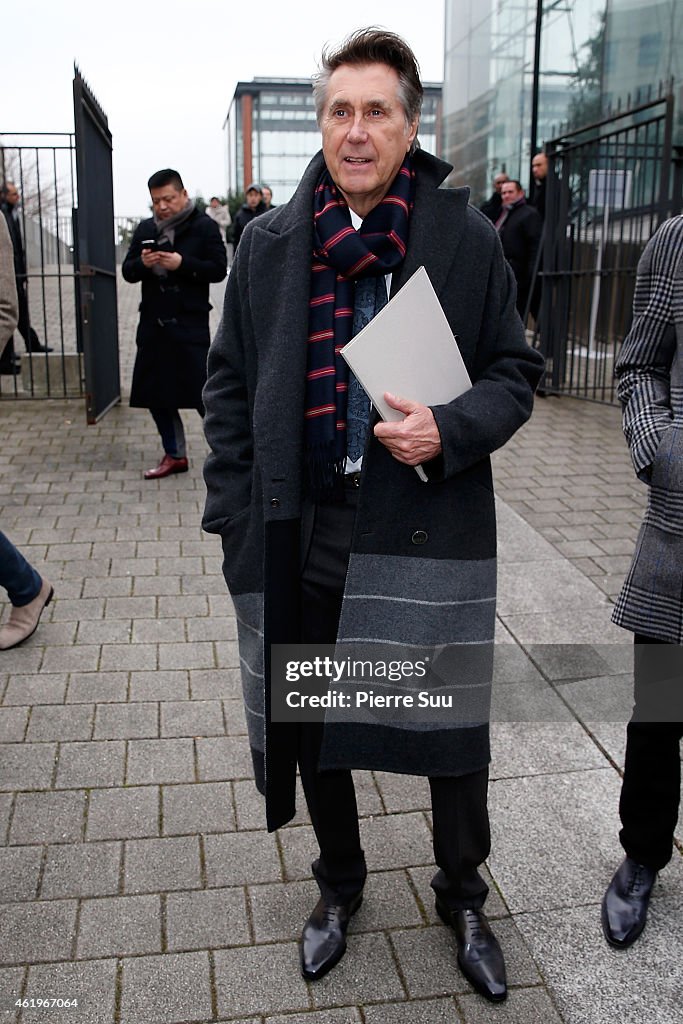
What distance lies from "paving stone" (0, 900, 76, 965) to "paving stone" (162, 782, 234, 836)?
0.43 meters

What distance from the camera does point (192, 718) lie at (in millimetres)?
3721

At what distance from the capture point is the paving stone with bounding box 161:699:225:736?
3623 millimetres

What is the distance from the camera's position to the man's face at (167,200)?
21.6 ft

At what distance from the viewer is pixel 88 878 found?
2.81 metres

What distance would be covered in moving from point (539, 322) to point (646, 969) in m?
8.63

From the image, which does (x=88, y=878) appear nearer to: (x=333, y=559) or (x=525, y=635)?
(x=333, y=559)

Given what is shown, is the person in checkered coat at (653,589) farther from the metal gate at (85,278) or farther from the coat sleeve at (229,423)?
the metal gate at (85,278)

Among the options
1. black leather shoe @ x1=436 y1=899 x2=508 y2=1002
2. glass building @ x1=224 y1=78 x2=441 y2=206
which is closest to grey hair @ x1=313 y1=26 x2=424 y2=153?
black leather shoe @ x1=436 y1=899 x2=508 y2=1002

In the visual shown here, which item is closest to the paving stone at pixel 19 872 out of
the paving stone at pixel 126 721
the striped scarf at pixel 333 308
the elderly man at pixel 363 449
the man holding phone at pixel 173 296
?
the paving stone at pixel 126 721

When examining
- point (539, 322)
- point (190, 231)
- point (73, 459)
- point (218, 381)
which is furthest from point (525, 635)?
point (539, 322)

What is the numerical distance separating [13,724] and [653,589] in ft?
7.38

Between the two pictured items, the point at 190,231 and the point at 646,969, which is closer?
the point at 646,969

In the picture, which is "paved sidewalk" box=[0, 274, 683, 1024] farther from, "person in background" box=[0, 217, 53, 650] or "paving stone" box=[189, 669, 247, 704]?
"person in background" box=[0, 217, 53, 650]

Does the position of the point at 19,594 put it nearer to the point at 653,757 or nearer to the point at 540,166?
the point at 653,757
